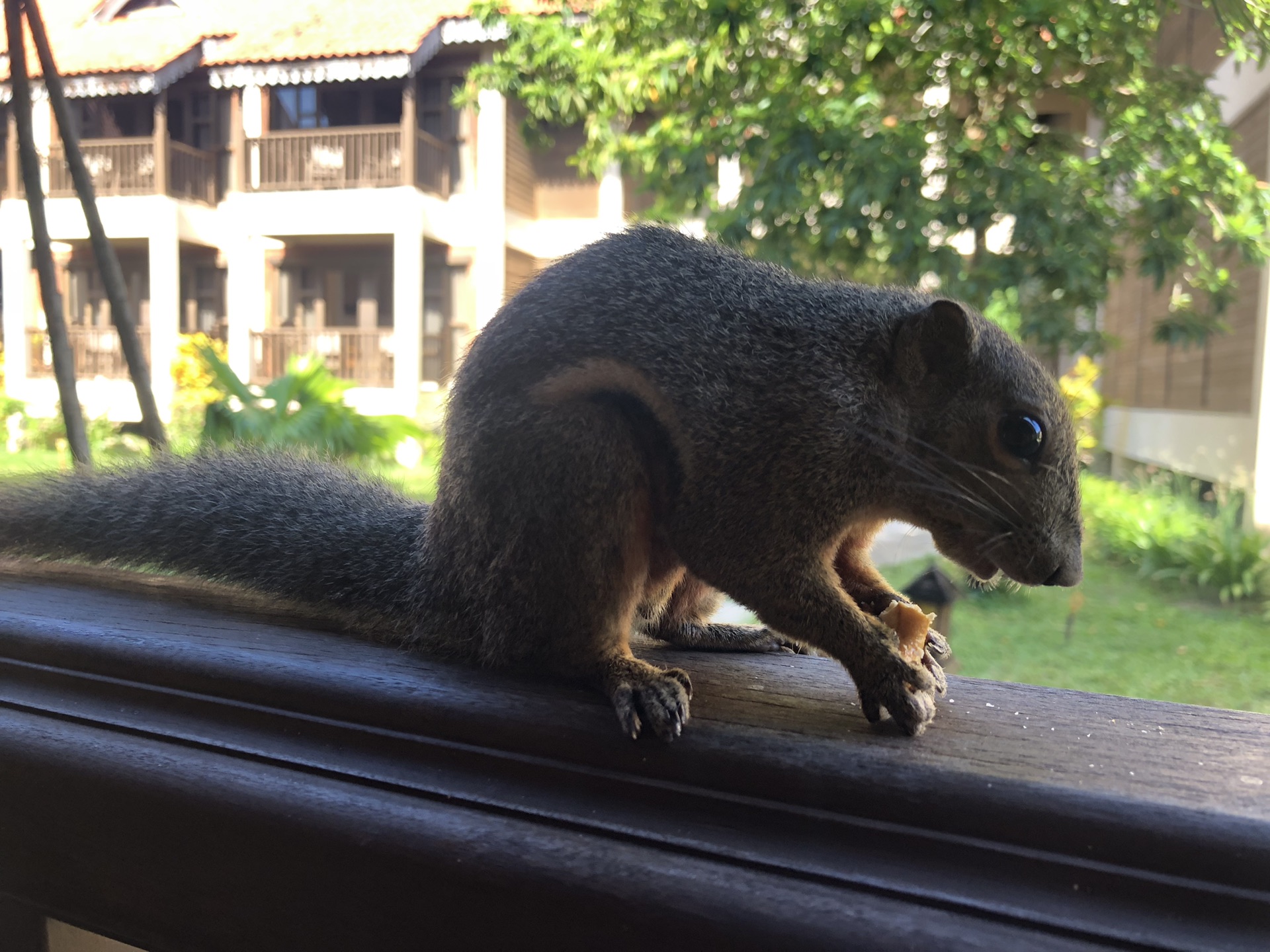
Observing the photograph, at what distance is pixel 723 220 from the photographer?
5.31 feet

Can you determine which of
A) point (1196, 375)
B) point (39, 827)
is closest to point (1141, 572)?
point (1196, 375)

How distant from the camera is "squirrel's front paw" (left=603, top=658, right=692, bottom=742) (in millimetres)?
594

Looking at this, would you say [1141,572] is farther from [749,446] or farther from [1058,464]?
[749,446]

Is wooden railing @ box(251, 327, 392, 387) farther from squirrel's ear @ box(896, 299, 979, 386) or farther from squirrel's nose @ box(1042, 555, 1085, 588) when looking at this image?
squirrel's nose @ box(1042, 555, 1085, 588)

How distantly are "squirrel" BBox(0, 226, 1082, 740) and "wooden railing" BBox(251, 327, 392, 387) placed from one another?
987 millimetres

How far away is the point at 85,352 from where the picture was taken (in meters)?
1.53

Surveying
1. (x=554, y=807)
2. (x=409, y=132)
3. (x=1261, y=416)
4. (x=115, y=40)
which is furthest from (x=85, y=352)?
(x=1261, y=416)

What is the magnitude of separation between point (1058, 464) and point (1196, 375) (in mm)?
1152

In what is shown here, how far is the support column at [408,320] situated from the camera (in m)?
1.54

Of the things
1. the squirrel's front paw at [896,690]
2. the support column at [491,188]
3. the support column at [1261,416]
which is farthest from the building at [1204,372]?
the support column at [491,188]

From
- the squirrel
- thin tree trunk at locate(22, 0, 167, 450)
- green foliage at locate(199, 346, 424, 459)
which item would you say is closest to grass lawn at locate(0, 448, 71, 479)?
thin tree trunk at locate(22, 0, 167, 450)

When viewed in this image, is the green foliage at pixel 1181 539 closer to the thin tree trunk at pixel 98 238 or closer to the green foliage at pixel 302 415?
the green foliage at pixel 302 415

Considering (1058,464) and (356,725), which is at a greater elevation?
(1058,464)

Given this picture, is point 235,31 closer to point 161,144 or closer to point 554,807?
point 161,144
